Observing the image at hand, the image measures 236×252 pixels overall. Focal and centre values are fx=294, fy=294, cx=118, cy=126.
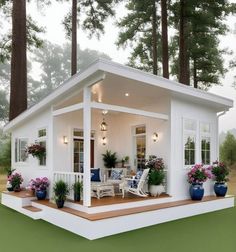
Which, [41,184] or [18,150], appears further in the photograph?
Answer: [18,150]

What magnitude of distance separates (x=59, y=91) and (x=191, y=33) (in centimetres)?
1111

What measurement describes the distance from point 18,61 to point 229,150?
13885 millimetres

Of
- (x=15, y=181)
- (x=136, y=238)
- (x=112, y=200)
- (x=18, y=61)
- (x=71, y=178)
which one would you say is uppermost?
(x=18, y=61)

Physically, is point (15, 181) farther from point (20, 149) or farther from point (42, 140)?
point (42, 140)

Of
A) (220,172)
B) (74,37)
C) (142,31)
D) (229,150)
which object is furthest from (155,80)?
(229,150)

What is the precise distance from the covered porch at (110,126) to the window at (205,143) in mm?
1671

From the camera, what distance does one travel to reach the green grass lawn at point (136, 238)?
514 centimetres

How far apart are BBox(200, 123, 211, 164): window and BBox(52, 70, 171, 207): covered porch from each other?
1.67 meters

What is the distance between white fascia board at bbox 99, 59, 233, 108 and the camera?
589 cm

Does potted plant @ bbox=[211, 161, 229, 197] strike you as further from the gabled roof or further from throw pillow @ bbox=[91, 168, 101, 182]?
throw pillow @ bbox=[91, 168, 101, 182]

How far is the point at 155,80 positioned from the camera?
7.11 meters

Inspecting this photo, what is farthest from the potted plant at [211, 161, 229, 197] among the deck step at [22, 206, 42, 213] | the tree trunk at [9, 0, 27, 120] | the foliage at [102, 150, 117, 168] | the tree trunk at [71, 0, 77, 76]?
the tree trunk at [71, 0, 77, 76]

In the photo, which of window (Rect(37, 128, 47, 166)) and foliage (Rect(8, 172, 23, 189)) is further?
foliage (Rect(8, 172, 23, 189))

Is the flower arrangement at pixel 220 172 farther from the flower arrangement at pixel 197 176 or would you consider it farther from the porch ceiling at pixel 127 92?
the porch ceiling at pixel 127 92
